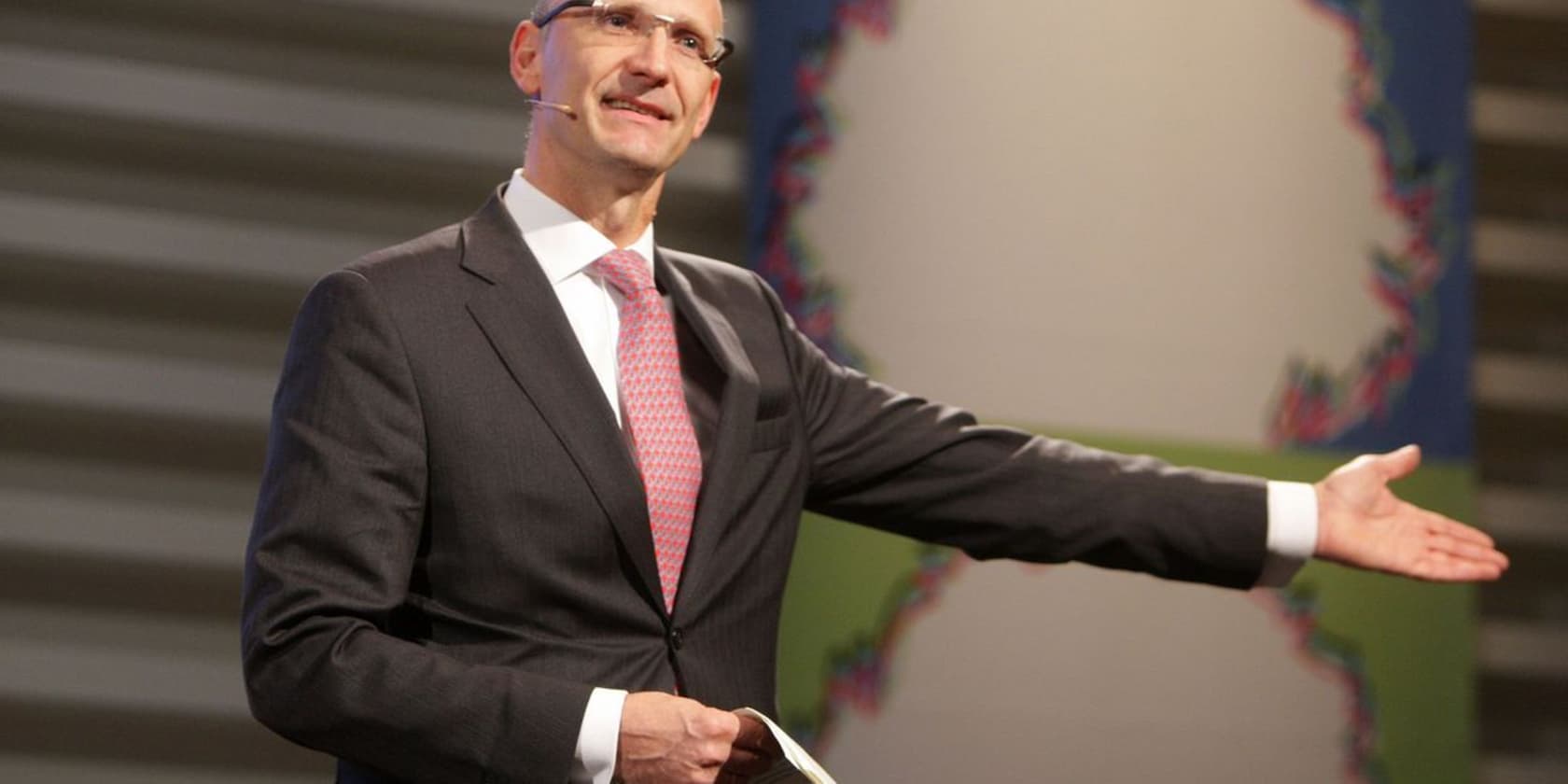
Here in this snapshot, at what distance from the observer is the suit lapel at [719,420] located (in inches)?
80.1

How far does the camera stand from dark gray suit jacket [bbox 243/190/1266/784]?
184cm

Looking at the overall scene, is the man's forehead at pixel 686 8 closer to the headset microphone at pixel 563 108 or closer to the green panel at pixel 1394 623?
the headset microphone at pixel 563 108

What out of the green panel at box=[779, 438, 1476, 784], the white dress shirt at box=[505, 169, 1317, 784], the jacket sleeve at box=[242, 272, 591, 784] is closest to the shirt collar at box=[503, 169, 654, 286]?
the white dress shirt at box=[505, 169, 1317, 784]

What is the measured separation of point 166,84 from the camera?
3.11 meters

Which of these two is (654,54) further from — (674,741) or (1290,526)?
(1290,526)

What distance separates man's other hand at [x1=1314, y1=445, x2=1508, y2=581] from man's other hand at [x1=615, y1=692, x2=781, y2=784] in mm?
888

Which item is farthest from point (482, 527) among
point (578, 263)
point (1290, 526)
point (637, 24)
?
point (1290, 526)

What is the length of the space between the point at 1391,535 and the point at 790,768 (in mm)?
909

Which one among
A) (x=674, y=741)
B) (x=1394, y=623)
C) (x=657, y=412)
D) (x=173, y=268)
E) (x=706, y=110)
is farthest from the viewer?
(x=1394, y=623)

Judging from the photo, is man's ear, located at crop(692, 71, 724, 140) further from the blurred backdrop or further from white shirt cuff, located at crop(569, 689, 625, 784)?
the blurred backdrop

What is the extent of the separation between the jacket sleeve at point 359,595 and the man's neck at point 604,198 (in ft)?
0.99

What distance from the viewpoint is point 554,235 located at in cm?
217

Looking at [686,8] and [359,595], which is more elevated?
[686,8]

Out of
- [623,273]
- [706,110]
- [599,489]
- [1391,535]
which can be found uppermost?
[706,110]
